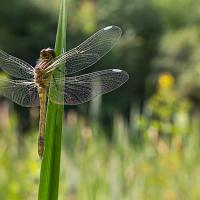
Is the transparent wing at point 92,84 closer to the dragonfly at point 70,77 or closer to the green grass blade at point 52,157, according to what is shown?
the dragonfly at point 70,77

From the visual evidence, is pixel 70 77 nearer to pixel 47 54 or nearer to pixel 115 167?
pixel 47 54

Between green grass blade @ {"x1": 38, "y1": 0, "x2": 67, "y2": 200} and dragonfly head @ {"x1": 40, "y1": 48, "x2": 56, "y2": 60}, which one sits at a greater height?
dragonfly head @ {"x1": 40, "y1": 48, "x2": 56, "y2": 60}

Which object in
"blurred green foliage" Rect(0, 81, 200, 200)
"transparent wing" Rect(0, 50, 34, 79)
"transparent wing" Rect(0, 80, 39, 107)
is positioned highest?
"transparent wing" Rect(0, 50, 34, 79)

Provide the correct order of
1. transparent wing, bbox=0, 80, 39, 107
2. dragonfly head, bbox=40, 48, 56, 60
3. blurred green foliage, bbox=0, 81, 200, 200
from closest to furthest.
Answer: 1. dragonfly head, bbox=40, 48, 56, 60
2. transparent wing, bbox=0, 80, 39, 107
3. blurred green foliage, bbox=0, 81, 200, 200

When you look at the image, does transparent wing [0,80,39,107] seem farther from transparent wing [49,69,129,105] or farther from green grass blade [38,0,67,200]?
green grass blade [38,0,67,200]

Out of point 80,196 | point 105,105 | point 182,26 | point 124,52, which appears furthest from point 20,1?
point 80,196

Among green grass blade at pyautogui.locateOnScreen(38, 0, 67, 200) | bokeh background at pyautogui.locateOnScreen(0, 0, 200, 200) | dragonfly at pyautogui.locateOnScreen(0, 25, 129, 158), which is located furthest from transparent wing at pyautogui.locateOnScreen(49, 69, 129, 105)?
bokeh background at pyautogui.locateOnScreen(0, 0, 200, 200)

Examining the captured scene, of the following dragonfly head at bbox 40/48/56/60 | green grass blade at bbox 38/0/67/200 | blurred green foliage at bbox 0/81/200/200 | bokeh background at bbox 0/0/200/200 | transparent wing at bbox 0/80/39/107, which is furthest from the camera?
bokeh background at bbox 0/0/200/200

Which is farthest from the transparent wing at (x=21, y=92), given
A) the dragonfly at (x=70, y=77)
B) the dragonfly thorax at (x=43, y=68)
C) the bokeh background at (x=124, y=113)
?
the bokeh background at (x=124, y=113)
